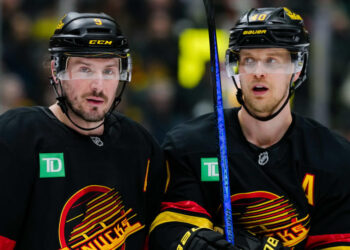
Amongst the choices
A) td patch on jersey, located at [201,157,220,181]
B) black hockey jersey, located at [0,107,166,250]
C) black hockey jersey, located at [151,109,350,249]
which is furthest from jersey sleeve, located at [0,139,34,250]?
td patch on jersey, located at [201,157,220,181]

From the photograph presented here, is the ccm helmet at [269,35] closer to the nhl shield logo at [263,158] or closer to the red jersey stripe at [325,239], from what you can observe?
the nhl shield logo at [263,158]

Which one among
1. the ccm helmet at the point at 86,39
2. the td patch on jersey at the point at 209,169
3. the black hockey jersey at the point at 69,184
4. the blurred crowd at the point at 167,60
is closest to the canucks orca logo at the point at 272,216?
the td patch on jersey at the point at 209,169

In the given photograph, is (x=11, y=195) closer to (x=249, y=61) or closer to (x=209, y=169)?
(x=209, y=169)

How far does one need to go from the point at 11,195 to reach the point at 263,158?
1271 millimetres

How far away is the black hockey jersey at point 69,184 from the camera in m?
3.22

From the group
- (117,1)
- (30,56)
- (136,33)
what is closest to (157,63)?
(136,33)

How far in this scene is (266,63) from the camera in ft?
11.8

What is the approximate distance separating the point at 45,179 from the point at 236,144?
1.00 meters

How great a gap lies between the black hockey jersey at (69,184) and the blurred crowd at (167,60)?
8.77 ft

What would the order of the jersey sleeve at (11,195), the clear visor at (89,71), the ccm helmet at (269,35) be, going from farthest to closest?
the ccm helmet at (269,35)
the clear visor at (89,71)
the jersey sleeve at (11,195)

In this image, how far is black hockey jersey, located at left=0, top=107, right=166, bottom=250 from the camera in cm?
322

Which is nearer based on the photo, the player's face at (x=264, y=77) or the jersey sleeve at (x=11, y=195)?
the jersey sleeve at (x=11, y=195)

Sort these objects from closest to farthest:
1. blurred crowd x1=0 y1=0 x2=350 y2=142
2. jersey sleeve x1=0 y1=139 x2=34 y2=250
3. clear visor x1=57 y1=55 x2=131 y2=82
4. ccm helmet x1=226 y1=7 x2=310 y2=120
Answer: jersey sleeve x1=0 y1=139 x2=34 y2=250 < clear visor x1=57 y1=55 x2=131 y2=82 < ccm helmet x1=226 y1=7 x2=310 y2=120 < blurred crowd x1=0 y1=0 x2=350 y2=142

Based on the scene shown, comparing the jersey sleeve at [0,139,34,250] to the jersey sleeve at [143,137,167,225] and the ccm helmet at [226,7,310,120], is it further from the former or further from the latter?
the ccm helmet at [226,7,310,120]
